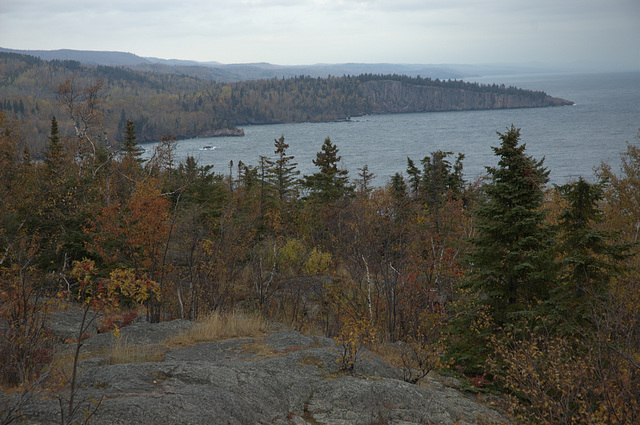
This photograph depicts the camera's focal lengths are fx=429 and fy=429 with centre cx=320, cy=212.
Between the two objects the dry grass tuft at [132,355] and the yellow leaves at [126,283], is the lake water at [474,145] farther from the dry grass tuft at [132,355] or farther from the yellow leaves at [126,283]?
the yellow leaves at [126,283]

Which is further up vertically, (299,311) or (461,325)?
(461,325)

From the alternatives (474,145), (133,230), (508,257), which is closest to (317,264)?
(133,230)

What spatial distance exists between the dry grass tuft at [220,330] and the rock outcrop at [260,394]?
2.72 feet

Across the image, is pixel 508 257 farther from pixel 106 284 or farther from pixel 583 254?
pixel 106 284

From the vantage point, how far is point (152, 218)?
750 inches

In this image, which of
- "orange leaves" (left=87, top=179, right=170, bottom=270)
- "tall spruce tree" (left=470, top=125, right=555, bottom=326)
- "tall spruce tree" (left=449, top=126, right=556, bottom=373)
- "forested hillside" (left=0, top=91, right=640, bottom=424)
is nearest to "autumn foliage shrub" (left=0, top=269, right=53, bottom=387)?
"forested hillside" (left=0, top=91, right=640, bottom=424)

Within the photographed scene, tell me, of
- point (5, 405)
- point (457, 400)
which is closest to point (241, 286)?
point (457, 400)

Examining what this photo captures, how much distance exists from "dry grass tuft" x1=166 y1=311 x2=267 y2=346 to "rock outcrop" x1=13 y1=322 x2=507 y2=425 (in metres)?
0.83

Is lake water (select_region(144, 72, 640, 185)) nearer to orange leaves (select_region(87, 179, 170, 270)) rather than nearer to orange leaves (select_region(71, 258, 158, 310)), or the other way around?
orange leaves (select_region(87, 179, 170, 270))

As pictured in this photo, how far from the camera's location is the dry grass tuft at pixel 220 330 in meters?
10.1

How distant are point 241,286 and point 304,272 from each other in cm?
563

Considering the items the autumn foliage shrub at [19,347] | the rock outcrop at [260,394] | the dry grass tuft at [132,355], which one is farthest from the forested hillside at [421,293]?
the dry grass tuft at [132,355]

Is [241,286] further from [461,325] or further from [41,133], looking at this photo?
[41,133]

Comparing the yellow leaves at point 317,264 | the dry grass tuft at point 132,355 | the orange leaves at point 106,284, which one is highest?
the orange leaves at point 106,284
